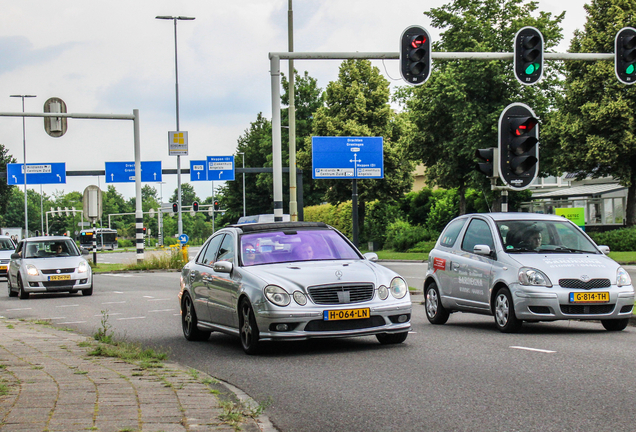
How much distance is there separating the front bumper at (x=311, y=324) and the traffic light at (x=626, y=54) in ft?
32.7

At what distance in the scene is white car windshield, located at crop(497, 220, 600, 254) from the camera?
11.6 m

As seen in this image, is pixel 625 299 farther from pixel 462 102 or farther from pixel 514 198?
pixel 514 198

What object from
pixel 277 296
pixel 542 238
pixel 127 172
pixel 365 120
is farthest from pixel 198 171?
pixel 277 296

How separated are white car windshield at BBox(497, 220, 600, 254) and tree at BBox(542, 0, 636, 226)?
2809cm

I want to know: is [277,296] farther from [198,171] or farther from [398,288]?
[198,171]

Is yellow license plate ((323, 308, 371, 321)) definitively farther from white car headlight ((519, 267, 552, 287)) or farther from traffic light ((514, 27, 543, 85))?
traffic light ((514, 27, 543, 85))

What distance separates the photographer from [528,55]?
1645 cm

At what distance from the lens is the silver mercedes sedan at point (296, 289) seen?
29.9ft

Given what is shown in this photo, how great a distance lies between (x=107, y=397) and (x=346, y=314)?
3.42 meters

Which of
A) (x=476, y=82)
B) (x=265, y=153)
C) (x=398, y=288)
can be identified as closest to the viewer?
(x=398, y=288)

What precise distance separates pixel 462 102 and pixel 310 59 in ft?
87.5

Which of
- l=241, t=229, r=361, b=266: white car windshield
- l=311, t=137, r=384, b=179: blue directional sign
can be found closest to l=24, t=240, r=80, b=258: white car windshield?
l=241, t=229, r=361, b=266: white car windshield

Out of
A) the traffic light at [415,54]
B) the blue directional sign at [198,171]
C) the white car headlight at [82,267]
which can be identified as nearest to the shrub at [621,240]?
the traffic light at [415,54]

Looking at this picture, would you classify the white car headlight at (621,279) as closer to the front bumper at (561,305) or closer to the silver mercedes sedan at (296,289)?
the front bumper at (561,305)
